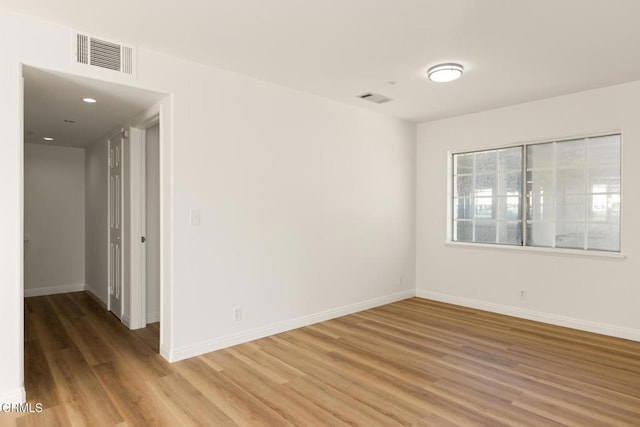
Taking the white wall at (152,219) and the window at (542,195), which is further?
the white wall at (152,219)

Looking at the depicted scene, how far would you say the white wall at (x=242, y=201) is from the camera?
2506 millimetres

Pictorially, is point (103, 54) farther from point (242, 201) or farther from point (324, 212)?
point (324, 212)

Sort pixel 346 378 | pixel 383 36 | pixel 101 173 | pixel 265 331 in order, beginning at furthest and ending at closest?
pixel 101 173
pixel 265 331
pixel 346 378
pixel 383 36

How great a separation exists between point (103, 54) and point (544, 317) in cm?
509

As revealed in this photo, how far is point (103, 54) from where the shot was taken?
9.30ft

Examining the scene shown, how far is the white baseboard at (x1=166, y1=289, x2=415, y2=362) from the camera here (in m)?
3.28

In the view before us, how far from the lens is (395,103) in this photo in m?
4.60

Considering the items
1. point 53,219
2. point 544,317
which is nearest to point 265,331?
point 544,317

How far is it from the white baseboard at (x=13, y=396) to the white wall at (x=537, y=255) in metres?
4.66

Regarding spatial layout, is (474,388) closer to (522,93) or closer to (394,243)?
(394,243)

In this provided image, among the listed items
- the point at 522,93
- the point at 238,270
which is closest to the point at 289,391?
the point at 238,270

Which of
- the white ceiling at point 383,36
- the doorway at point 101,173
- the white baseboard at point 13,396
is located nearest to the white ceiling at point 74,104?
the doorway at point 101,173

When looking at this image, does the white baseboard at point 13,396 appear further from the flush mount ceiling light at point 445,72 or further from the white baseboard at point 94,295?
the flush mount ceiling light at point 445,72

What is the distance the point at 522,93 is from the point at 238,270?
11.7ft
